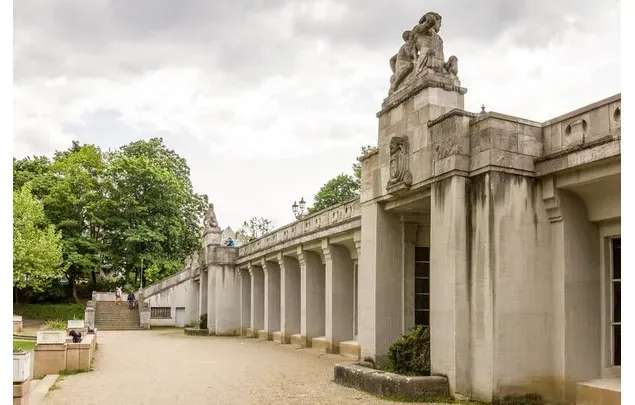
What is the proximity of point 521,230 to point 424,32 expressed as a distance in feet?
15.1

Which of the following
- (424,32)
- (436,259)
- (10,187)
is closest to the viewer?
(10,187)

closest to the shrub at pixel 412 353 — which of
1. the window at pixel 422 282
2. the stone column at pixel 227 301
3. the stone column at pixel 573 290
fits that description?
the window at pixel 422 282

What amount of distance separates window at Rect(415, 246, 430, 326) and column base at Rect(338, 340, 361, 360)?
6.01 m

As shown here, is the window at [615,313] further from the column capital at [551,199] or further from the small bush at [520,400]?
the small bush at [520,400]

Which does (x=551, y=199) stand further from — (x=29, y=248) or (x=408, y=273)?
(x=29, y=248)

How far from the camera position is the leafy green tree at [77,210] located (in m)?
48.5

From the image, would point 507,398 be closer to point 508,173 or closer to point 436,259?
point 436,259

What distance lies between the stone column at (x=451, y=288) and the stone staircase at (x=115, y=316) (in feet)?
110

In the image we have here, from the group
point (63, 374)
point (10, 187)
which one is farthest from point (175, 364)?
point (10, 187)

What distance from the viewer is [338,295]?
22891 millimetres

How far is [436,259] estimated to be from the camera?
12133 millimetres

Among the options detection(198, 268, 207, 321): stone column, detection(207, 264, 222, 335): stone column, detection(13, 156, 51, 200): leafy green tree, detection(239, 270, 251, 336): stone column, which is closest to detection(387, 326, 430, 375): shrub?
detection(239, 270, 251, 336): stone column

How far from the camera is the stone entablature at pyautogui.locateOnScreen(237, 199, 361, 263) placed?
21.7 m

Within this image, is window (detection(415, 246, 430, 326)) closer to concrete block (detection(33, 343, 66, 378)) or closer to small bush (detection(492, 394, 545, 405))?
small bush (detection(492, 394, 545, 405))
